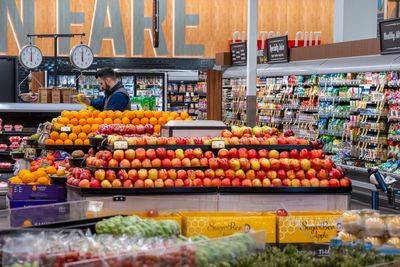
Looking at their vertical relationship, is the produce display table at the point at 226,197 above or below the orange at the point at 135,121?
below

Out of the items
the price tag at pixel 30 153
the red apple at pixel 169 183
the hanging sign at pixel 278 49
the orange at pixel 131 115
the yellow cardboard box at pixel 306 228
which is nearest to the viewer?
the yellow cardboard box at pixel 306 228

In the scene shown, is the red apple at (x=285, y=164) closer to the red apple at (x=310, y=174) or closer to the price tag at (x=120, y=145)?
the red apple at (x=310, y=174)

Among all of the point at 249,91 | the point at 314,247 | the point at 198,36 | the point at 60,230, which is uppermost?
the point at 198,36

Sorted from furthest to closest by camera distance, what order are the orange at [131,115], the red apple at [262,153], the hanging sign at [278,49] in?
the hanging sign at [278,49] → the orange at [131,115] → the red apple at [262,153]

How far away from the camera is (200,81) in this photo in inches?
848

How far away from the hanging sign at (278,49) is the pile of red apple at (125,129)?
785cm

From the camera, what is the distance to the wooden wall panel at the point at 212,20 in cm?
2020

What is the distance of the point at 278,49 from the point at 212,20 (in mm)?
4592

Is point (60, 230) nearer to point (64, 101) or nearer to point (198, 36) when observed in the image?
point (64, 101)

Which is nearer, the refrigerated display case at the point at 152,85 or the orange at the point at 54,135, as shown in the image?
the orange at the point at 54,135

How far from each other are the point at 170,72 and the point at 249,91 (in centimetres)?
1066

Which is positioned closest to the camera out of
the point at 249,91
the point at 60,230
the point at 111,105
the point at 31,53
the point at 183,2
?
the point at 60,230

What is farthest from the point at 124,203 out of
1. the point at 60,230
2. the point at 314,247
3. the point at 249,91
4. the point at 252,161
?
the point at 249,91

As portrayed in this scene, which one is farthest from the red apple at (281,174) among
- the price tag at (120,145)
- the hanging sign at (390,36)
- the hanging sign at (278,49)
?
the hanging sign at (278,49)
